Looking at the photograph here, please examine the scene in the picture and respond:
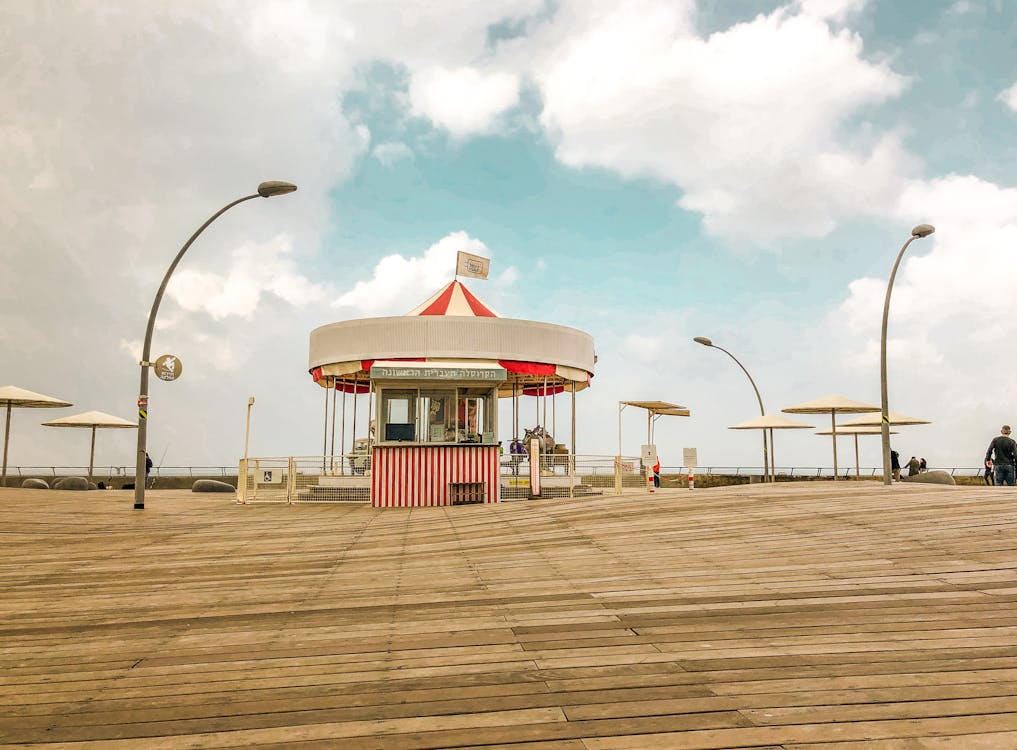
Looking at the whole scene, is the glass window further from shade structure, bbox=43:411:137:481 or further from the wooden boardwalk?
shade structure, bbox=43:411:137:481

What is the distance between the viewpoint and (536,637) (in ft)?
14.8

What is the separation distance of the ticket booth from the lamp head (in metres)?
4.52

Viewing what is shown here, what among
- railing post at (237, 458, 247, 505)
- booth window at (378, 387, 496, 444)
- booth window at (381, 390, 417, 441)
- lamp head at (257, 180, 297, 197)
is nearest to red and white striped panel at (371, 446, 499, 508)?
booth window at (378, 387, 496, 444)

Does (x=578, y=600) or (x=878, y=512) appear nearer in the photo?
(x=578, y=600)

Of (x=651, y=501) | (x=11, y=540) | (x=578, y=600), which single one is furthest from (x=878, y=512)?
(x=11, y=540)

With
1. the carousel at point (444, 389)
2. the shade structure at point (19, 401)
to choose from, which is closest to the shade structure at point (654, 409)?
the carousel at point (444, 389)

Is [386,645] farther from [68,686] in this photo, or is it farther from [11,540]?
[11,540]

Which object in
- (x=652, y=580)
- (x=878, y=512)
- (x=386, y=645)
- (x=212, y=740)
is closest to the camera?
(x=212, y=740)

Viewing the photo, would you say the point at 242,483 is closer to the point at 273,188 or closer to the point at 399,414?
the point at 399,414

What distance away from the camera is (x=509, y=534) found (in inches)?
377

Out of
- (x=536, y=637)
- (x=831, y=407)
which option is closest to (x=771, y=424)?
(x=831, y=407)

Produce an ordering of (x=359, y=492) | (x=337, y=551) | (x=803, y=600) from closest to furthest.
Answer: (x=803, y=600) < (x=337, y=551) < (x=359, y=492)

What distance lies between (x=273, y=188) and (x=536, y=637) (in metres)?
→ 14.2

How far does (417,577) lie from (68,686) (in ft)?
11.0
